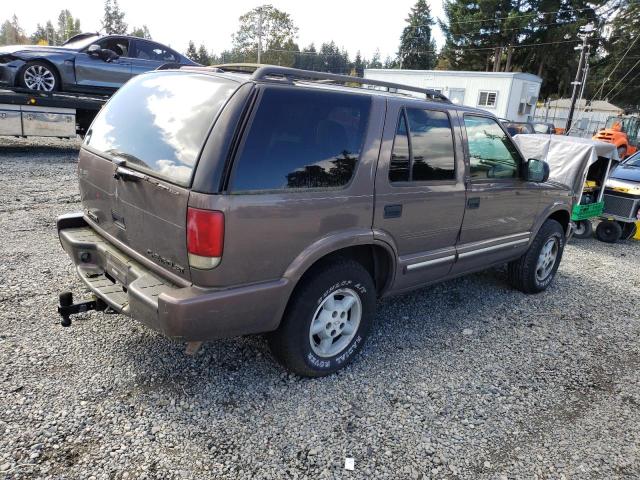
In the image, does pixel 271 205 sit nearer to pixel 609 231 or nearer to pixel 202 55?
pixel 609 231

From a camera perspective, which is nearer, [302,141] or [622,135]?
[302,141]

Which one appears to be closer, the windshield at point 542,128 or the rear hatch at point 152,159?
the rear hatch at point 152,159

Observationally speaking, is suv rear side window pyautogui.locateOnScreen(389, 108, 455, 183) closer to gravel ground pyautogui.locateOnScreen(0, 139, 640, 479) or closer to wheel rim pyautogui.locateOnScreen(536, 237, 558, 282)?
gravel ground pyautogui.locateOnScreen(0, 139, 640, 479)

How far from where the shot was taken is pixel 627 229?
8.26 meters

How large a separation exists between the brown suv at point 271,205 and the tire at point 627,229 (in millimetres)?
5764

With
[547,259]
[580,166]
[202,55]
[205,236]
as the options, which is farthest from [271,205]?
[202,55]

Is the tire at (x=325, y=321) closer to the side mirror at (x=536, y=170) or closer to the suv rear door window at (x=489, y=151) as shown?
the suv rear door window at (x=489, y=151)

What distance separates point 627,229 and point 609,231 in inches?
13.4

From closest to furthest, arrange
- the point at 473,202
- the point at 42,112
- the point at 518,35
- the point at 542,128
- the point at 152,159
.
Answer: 1. the point at 152,159
2. the point at 473,202
3. the point at 42,112
4. the point at 542,128
5. the point at 518,35

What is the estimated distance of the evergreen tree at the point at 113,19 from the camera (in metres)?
76.2

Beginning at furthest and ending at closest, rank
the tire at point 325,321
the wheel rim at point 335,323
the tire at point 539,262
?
the tire at point 539,262, the wheel rim at point 335,323, the tire at point 325,321

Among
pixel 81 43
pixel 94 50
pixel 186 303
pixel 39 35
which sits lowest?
pixel 186 303

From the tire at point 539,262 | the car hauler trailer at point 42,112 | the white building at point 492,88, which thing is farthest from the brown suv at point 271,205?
the white building at point 492,88

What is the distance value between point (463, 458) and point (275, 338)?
4.22 ft
